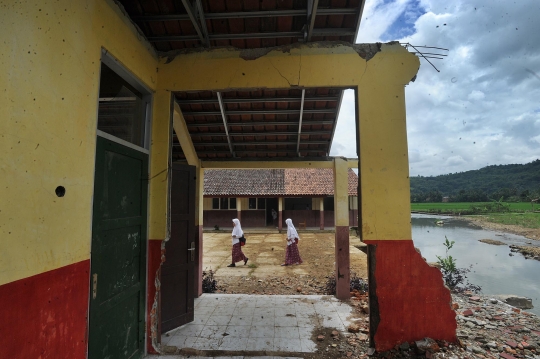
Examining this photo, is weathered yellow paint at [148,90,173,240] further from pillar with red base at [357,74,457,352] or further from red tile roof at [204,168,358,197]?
red tile roof at [204,168,358,197]

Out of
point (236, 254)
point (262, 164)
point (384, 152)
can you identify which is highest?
point (262, 164)

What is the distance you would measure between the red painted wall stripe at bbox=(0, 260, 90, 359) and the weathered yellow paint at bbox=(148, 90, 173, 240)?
4.15 feet

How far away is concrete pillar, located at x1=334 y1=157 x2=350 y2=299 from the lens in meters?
5.93

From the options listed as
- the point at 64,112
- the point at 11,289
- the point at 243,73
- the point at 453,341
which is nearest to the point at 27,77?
the point at 64,112

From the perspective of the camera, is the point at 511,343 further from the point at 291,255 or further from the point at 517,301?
the point at 291,255

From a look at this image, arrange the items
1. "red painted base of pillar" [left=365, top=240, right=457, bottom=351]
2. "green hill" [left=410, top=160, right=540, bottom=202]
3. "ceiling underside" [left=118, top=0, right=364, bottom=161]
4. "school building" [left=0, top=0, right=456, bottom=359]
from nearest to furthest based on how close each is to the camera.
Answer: "school building" [left=0, top=0, right=456, bottom=359] < "ceiling underside" [left=118, top=0, right=364, bottom=161] < "red painted base of pillar" [left=365, top=240, right=457, bottom=351] < "green hill" [left=410, top=160, right=540, bottom=202]

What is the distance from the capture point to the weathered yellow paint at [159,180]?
140 inches

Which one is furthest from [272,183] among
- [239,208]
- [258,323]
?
[258,323]

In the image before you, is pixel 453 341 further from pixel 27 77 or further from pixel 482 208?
pixel 482 208

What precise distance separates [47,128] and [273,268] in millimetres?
8567

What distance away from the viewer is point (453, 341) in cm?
326

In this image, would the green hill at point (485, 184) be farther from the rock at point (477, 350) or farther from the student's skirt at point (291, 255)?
the rock at point (477, 350)

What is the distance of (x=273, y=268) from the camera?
9555mm

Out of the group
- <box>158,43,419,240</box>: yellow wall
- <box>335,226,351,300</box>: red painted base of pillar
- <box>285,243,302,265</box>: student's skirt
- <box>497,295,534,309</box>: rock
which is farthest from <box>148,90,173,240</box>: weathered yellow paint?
<box>497,295,534,309</box>: rock
